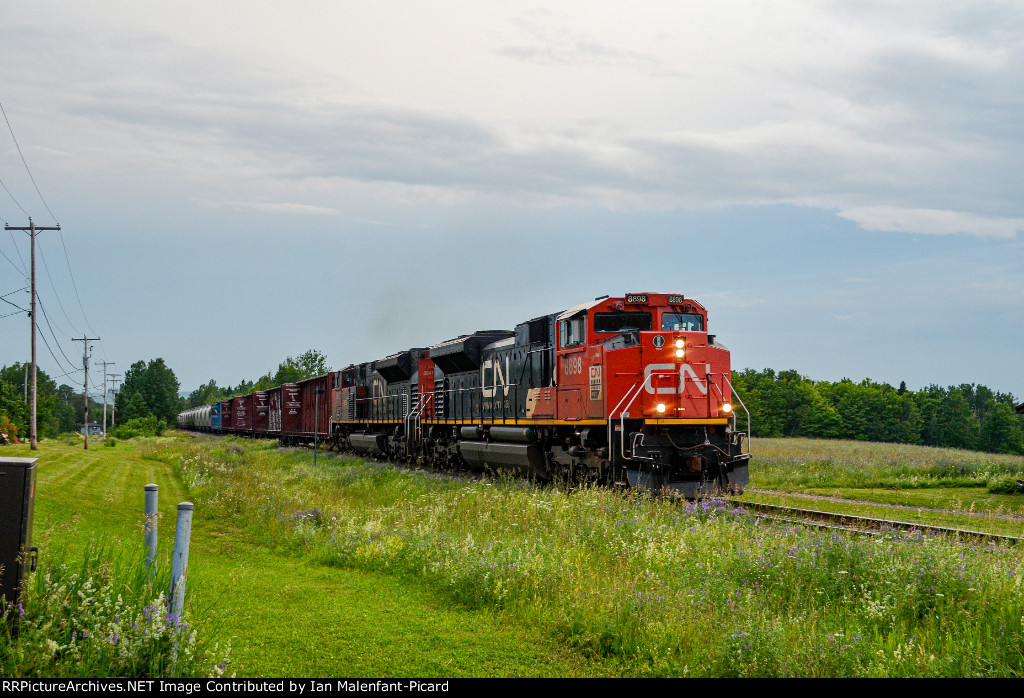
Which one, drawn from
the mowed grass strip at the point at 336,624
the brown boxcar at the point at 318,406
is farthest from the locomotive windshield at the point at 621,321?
the brown boxcar at the point at 318,406

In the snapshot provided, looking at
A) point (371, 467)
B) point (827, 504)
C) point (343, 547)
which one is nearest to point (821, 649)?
point (343, 547)

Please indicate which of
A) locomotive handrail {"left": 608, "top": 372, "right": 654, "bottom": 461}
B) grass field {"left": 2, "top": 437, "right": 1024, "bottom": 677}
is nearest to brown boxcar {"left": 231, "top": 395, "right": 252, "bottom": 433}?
locomotive handrail {"left": 608, "top": 372, "right": 654, "bottom": 461}

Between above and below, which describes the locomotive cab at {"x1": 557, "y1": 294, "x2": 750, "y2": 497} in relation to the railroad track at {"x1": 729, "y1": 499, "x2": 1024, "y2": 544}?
above

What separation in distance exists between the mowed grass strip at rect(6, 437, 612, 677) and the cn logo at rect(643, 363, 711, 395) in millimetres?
7618

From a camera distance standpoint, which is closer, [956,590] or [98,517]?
[956,590]

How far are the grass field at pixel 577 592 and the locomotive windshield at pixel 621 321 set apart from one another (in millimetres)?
3960

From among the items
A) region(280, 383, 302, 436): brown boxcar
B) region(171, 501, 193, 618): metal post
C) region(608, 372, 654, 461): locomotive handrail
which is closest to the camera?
region(171, 501, 193, 618): metal post

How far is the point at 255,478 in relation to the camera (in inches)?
944

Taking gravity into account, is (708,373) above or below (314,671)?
above

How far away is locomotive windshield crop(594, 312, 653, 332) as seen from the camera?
17.5 metres

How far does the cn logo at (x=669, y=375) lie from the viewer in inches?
643

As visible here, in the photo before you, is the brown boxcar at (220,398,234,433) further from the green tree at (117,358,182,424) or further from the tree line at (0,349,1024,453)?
the green tree at (117,358,182,424)
